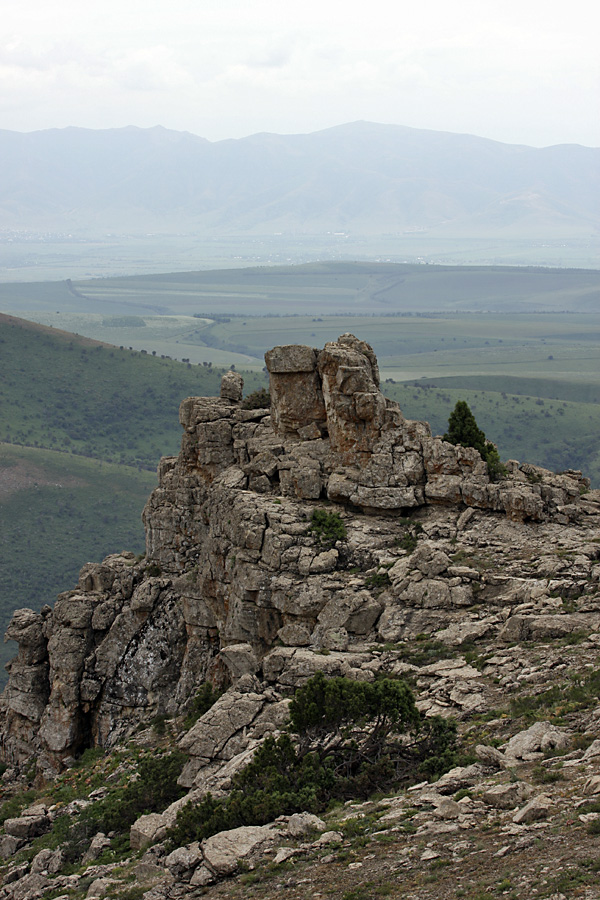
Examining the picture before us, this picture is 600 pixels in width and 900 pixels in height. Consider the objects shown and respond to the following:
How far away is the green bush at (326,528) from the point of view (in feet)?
144

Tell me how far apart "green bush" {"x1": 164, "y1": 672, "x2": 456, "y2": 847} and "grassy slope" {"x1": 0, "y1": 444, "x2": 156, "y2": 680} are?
10271 centimetres

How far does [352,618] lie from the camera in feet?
133

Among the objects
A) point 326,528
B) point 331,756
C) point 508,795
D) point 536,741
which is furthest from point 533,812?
point 326,528

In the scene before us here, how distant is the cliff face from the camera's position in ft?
132

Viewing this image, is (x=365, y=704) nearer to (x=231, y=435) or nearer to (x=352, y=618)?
(x=352, y=618)

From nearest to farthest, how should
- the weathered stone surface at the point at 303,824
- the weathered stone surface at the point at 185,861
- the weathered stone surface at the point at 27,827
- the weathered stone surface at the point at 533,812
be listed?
the weathered stone surface at the point at 533,812 → the weathered stone surface at the point at 303,824 → the weathered stone surface at the point at 185,861 → the weathered stone surface at the point at 27,827

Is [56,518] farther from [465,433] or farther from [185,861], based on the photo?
[185,861]

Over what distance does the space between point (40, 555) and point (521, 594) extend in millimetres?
119135

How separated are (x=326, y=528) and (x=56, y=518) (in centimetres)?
12477

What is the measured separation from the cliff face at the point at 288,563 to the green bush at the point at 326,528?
259 mm

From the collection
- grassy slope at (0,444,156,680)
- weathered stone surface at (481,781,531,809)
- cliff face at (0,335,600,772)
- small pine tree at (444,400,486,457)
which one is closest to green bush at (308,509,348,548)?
cliff face at (0,335,600,772)

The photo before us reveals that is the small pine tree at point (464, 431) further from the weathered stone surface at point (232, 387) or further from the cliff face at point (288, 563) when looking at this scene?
the weathered stone surface at point (232, 387)

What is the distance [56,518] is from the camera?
162 metres

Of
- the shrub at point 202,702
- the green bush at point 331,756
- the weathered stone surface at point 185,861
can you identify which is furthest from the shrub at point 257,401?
the weathered stone surface at point 185,861
